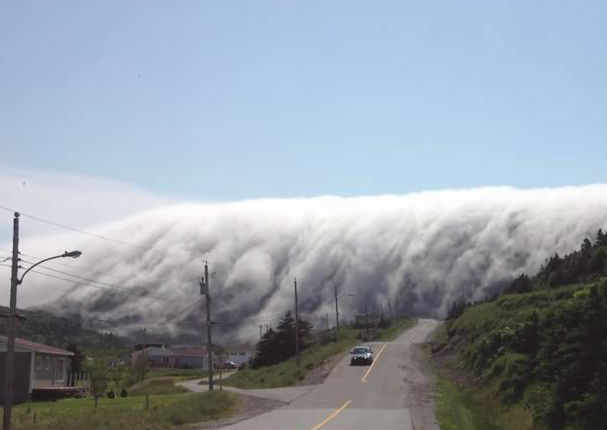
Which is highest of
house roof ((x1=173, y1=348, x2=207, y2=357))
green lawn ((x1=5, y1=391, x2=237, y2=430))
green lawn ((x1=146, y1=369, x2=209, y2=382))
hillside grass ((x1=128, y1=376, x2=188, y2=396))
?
house roof ((x1=173, y1=348, x2=207, y2=357))

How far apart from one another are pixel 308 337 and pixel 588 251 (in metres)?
60.8

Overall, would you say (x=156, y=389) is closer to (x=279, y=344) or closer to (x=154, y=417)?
(x=279, y=344)

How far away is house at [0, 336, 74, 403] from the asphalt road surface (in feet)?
80.6

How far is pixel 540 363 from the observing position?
1089 inches

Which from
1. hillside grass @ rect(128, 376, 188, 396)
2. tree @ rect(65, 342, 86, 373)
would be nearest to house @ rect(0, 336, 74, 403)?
hillside grass @ rect(128, 376, 188, 396)

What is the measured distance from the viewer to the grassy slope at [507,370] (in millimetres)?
25303

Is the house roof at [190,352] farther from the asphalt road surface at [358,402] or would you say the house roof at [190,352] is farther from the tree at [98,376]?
the tree at [98,376]

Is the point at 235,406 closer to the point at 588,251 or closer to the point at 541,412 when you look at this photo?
the point at 541,412

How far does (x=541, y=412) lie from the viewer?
22.3 m

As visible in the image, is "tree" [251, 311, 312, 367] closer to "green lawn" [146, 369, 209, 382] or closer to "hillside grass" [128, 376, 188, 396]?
"green lawn" [146, 369, 209, 382]

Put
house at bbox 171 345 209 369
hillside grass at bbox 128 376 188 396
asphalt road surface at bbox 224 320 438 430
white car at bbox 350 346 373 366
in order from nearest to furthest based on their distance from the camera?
asphalt road surface at bbox 224 320 438 430 → hillside grass at bbox 128 376 188 396 → white car at bbox 350 346 373 366 → house at bbox 171 345 209 369

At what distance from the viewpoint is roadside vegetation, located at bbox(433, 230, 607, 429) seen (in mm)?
20344

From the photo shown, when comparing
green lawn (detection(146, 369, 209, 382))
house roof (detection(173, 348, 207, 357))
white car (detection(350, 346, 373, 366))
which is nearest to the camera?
white car (detection(350, 346, 373, 366))

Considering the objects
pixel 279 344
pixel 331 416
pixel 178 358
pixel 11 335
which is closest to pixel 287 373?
pixel 279 344
